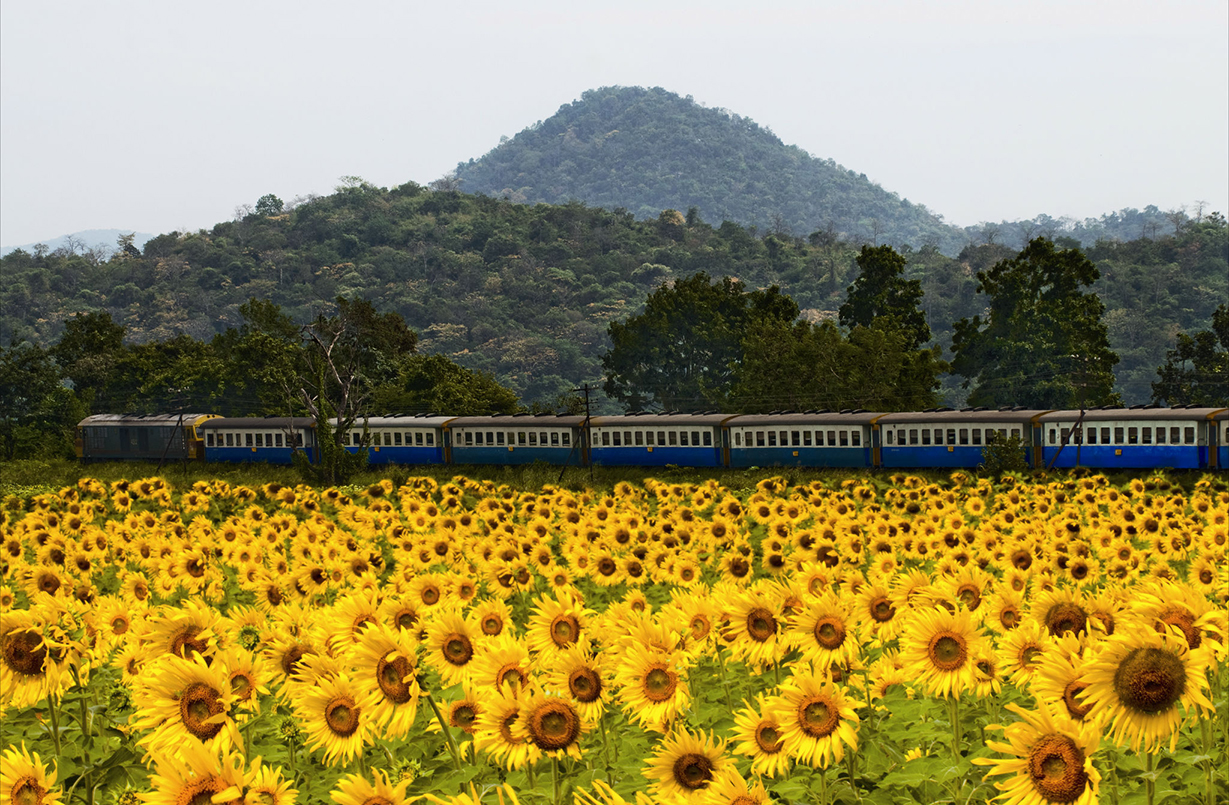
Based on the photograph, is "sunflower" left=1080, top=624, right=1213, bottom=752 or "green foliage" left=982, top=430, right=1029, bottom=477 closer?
"sunflower" left=1080, top=624, right=1213, bottom=752

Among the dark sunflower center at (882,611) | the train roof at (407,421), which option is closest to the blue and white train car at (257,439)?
the train roof at (407,421)

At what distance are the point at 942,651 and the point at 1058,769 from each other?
196 cm

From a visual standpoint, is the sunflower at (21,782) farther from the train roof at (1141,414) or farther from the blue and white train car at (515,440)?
the blue and white train car at (515,440)

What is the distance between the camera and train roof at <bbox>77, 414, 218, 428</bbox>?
64.1 meters

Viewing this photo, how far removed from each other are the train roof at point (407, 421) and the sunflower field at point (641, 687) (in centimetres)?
4544

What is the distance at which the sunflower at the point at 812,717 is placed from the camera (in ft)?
17.1

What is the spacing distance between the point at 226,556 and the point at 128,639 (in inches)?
209

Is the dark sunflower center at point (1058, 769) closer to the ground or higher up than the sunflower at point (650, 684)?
higher up

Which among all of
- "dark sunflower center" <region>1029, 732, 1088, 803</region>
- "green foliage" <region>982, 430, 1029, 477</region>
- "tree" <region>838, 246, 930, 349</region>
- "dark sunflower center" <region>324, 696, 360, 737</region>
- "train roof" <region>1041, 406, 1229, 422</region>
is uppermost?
"tree" <region>838, 246, 930, 349</region>

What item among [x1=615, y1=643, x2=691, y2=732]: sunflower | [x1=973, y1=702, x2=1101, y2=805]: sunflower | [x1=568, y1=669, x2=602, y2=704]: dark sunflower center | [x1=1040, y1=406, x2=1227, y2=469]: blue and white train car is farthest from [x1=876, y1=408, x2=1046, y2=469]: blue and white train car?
[x1=973, y1=702, x2=1101, y2=805]: sunflower

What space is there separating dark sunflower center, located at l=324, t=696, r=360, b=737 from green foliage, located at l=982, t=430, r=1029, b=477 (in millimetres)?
38975

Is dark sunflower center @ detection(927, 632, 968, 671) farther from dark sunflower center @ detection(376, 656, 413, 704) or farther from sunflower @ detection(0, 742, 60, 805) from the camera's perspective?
sunflower @ detection(0, 742, 60, 805)

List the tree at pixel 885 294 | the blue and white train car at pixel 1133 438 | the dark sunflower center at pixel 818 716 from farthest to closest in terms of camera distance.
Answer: the tree at pixel 885 294 → the blue and white train car at pixel 1133 438 → the dark sunflower center at pixel 818 716

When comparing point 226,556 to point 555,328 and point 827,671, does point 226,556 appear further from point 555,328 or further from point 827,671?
point 555,328
